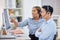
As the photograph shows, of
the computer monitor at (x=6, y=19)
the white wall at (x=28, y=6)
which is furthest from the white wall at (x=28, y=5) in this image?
the computer monitor at (x=6, y=19)

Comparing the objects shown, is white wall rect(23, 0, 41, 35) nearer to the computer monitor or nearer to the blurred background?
the blurred background

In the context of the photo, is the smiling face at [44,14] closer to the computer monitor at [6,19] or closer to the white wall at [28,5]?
the white wall at [28,5]

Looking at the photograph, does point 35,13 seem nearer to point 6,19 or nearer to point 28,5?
point 28,5

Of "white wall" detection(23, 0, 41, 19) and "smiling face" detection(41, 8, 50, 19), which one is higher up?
"white wall" detection(23, 0, 41, 19)

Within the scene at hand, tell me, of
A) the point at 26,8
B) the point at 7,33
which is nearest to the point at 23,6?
the point at 26,8

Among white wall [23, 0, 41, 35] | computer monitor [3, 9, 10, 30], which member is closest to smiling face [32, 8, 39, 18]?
white wall [23, 0, 41, 35]

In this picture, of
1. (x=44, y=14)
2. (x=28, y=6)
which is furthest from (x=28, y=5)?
(x=44, y=14)

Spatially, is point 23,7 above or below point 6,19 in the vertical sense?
above

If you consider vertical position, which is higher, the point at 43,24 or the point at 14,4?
the point at 14,4

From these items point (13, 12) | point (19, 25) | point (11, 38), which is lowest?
point (11, 38)

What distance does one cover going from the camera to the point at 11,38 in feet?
5.96

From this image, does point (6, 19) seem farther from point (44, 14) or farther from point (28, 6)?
point (44, 14)

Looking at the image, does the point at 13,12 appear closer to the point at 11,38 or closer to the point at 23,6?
the point at 23,6

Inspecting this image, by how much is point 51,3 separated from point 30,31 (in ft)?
1.10
